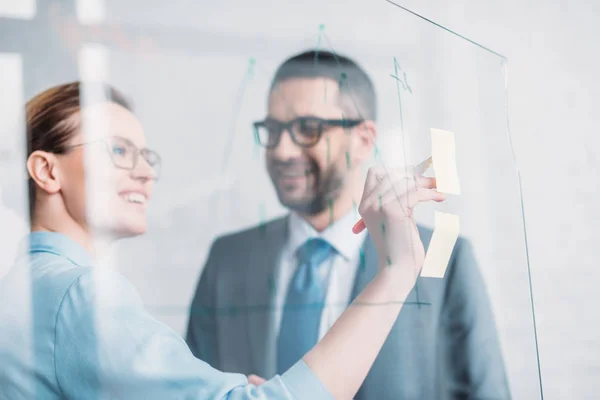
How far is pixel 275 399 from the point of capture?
840 mm

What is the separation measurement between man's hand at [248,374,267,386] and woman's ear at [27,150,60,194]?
13.9 inches

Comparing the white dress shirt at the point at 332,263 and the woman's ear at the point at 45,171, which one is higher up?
the woman's ear at the point at 45,171

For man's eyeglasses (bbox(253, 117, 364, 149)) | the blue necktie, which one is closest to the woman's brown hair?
man's eyeglasses (bbox(253, 117, 364, 149))

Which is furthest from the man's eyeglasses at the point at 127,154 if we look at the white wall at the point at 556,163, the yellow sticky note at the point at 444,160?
the white wall at the point at 556,163

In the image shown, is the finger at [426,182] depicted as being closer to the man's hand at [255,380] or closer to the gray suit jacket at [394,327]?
the gray suit jacket at [394,327]

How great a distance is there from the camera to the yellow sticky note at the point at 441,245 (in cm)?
101

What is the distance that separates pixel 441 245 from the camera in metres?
1.05

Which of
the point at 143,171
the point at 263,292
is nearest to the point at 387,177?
the point at 263,292

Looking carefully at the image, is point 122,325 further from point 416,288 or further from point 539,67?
point 539,67

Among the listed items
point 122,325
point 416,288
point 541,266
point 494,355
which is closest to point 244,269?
point 122,325

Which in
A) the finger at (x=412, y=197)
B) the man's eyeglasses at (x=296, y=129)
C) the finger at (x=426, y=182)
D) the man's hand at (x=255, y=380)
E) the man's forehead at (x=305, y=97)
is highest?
the man's forehead at (x=305, y=97)

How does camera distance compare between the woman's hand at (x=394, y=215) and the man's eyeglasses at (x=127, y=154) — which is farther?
the woman's hand at (x=394, y=215)

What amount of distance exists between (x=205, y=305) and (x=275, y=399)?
15cm

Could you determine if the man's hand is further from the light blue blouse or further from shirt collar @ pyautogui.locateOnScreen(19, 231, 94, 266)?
shirt collar @ pyautogui.locateOnScreen(19, 231, 94, 266)
